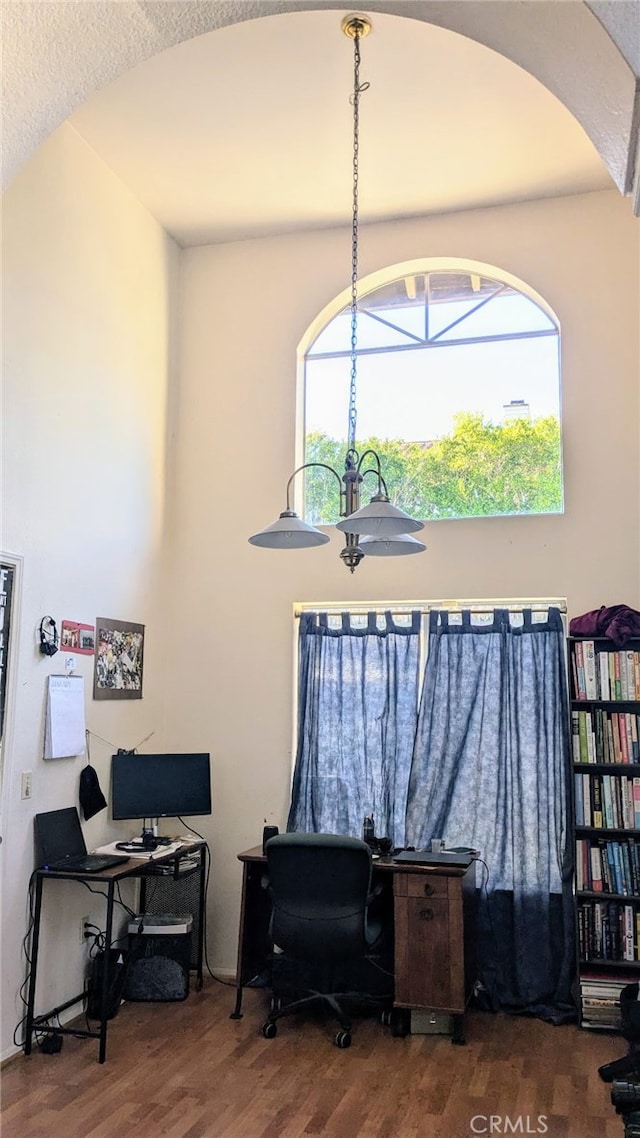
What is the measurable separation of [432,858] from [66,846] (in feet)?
5.81

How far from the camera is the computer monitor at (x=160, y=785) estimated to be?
4590 millimetres

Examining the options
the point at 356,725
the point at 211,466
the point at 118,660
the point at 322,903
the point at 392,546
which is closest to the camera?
the point at 392,546

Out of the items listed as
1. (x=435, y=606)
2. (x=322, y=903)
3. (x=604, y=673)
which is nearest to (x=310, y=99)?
(x=435, y=606)

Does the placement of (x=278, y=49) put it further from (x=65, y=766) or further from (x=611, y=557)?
(x=65, y=766)

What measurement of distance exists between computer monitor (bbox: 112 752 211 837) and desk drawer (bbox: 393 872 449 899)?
1187 millimetres

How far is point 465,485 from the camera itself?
5.08 m

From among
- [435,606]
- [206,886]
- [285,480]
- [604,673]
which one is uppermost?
[285,480]

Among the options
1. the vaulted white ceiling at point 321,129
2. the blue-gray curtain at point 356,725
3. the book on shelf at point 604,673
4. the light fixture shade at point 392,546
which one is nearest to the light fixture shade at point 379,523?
the light fixture shade at point 392,546

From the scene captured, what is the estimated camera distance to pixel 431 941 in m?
4.11

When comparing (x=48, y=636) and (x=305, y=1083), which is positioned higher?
(x=48, y=636)

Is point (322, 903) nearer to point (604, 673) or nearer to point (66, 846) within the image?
→ point (66, 846)

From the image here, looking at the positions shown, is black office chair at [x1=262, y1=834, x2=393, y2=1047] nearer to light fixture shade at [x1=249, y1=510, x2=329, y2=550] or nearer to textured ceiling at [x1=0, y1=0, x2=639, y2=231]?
light fixture shade at [x1=249, y1=510, x2=329, y2=550]

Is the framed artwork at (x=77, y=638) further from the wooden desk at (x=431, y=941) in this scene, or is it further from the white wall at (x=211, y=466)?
the wooden desk at (x=431, y=941)

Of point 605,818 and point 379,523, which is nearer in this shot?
point 379,523
